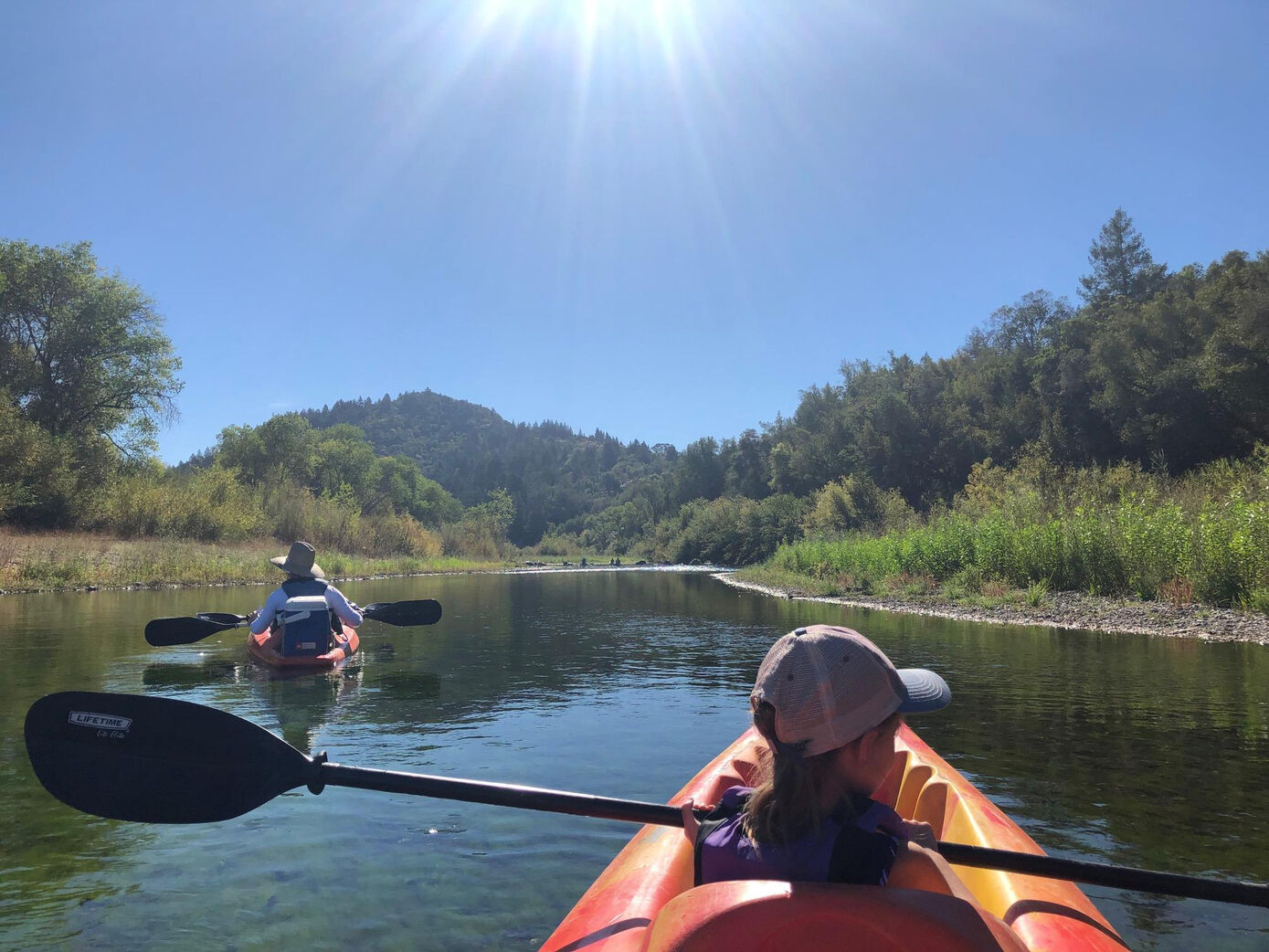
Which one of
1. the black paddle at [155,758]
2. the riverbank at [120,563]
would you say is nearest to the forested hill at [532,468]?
the riverbank at [120,563]

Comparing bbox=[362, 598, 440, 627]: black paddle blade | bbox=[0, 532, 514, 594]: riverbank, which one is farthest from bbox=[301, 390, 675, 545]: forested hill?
bbox=[362, 598, 440, 627]: black paddle blade

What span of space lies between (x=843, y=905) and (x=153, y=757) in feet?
11.1

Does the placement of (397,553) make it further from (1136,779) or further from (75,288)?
(1136,779)

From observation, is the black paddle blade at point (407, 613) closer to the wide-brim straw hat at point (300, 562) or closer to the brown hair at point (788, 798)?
the wide-brim straw hat at point (300, 562)

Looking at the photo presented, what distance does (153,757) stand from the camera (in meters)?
3.67

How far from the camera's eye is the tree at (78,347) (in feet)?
113

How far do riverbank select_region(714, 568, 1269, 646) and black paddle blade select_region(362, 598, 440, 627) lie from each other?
966 cm

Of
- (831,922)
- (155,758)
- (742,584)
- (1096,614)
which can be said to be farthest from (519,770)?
→ (742,584)

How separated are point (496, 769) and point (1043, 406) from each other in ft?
154

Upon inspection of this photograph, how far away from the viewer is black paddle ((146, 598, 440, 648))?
10.3m

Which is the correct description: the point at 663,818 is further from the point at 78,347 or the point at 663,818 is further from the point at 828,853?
the point at 78,347

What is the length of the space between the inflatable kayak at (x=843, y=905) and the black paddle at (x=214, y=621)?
8006 millimetres

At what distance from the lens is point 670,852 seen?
9.69ft

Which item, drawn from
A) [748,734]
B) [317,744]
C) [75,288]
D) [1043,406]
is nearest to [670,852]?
[748,734]
